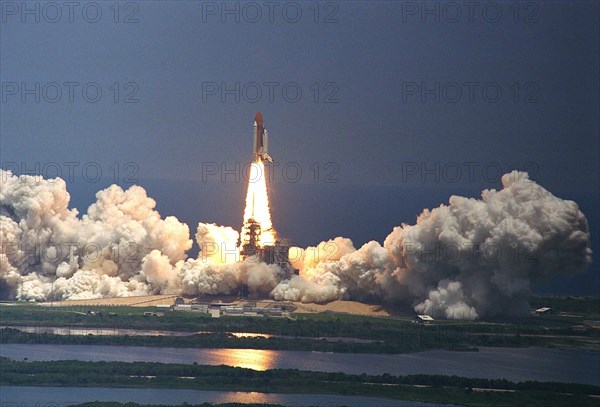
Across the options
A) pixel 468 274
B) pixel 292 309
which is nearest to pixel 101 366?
pixel 292 309

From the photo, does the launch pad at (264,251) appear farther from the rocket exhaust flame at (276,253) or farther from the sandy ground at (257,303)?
the sandy ground at (257,303)

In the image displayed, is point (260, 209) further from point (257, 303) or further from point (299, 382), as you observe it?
point (299, 382)

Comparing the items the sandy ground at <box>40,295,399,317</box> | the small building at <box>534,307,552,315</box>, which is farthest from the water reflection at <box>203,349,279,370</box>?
the small building at <box>534,307,552,315</box>

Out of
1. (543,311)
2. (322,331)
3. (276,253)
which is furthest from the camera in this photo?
(276,253)

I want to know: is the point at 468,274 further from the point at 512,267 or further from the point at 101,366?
the point at 101,366

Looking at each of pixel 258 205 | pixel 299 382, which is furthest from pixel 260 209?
pixel 299 382

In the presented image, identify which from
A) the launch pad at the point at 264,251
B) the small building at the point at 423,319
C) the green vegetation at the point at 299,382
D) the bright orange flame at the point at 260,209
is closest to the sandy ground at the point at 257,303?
the small building at the point at 423,319
